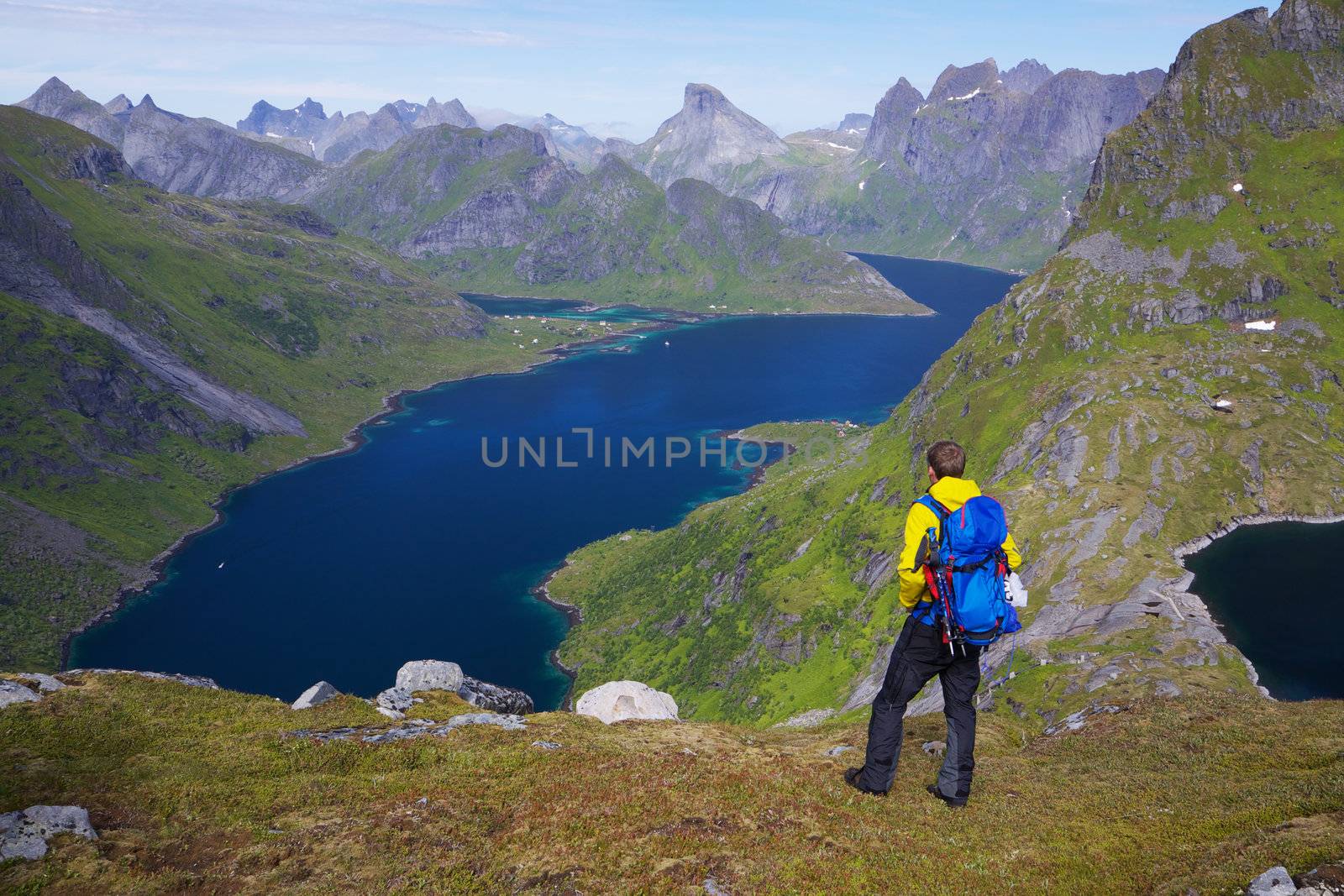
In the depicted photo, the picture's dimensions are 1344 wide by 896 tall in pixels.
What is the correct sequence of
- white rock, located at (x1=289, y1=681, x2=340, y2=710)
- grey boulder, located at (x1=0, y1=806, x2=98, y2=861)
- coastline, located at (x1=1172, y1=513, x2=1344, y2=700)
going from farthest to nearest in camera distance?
coastline, located at (x1=1172, y1=513, x2=1344, y2=700) → white rock, located at (x1=289, y1=681, x2=340, y2=710) → grey boulder, located at (x1=0, y1=806, x2=98, y2=861)

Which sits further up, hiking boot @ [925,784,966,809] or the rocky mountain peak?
the rocky mountain peak

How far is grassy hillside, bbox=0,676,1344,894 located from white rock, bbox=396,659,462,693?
8.15m

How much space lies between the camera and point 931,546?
704 inches

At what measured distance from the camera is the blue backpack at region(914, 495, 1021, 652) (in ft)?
58.0

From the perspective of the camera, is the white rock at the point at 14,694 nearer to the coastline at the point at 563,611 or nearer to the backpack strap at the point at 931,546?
the backpack strap at the point at 931,546

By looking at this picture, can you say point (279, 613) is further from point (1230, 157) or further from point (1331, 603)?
point (1230, 157)

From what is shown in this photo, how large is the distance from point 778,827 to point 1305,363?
14708 centimetres

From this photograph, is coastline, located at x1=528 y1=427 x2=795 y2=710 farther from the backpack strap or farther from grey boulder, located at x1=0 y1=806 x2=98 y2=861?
the backpack strap

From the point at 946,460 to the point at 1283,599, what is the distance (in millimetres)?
92442

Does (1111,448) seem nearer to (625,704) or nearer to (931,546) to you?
(625,704)

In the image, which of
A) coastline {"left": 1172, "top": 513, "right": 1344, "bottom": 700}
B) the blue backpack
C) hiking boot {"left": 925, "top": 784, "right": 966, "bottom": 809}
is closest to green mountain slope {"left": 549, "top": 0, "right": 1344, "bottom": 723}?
coastline {"left": 1172, "top": 513, "right": 1344, "bottom": 700}

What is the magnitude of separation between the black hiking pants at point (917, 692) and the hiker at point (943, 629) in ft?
0.07

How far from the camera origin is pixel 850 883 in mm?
16422

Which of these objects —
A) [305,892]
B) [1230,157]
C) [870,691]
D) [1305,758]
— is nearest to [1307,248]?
[1230,157]
